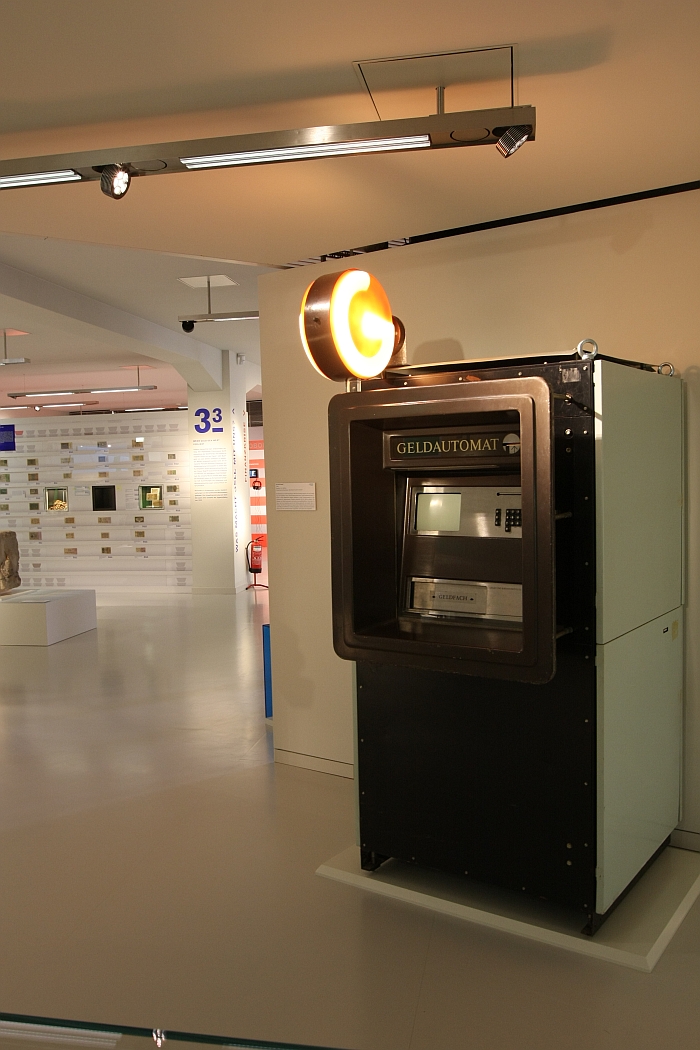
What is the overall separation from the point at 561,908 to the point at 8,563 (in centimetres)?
851

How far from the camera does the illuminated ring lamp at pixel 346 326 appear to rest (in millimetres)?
2818

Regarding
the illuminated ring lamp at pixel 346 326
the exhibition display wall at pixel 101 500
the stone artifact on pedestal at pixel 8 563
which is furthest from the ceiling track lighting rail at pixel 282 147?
the exhibition display wall at pixel 101 500

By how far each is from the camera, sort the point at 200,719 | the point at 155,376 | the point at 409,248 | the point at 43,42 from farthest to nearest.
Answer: the point at 155,376
the point at 200,719
the point at 409,248
the point at 43,42

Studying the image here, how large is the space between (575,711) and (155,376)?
12.9 meters

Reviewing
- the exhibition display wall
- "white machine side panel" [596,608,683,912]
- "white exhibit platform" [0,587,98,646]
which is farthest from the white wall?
the exhibition display wall

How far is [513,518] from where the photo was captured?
297 cm

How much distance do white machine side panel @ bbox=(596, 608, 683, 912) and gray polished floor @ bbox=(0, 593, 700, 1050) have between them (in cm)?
31

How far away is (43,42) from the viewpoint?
235 cm

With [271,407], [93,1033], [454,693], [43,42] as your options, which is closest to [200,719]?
[271,407]

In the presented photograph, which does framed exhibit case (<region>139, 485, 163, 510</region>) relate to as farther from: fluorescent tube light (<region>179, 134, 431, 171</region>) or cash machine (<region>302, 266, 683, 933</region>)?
fluorescent tube light (<region>179, 134, 431, 171</region>)

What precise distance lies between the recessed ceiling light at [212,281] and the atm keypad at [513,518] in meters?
5.42

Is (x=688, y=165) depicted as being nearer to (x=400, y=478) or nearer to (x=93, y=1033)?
(x=400, y=478)

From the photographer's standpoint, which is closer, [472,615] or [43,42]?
[43,42]

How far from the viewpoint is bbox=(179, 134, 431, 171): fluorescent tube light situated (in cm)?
263
